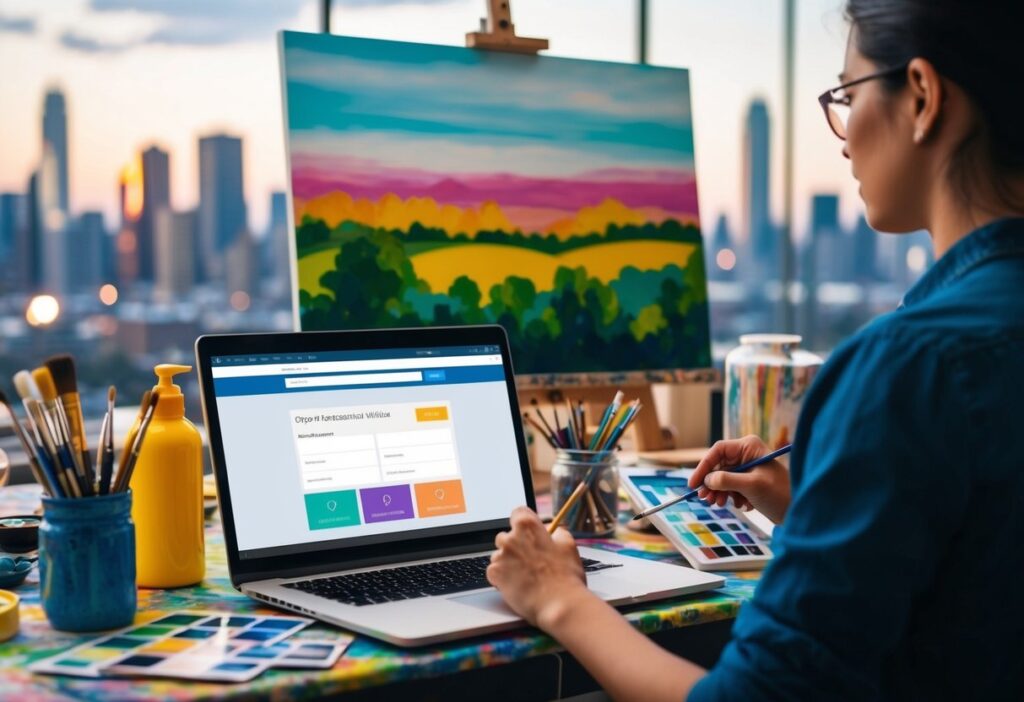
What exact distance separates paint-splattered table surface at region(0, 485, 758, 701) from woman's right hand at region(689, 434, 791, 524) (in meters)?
0.11

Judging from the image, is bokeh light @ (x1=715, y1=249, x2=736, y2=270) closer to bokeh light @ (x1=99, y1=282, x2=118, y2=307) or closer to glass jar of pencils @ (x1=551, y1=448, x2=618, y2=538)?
bokeh light @ (x1=99, y1=282, x2=118, y2=307)

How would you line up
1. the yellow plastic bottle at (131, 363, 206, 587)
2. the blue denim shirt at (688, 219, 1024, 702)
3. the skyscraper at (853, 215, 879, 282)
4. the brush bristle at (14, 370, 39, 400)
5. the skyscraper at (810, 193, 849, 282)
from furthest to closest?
the skyscraper at (853, 215, 879, 282) → the skyscraper at (810, 193, 849, 282) → the yellow plastic bottle at (131, 363, 206, 587) → the brush bristle at (14, 370, 39, 400) → the blue denim shirt at (688, 219, 1024, 702)

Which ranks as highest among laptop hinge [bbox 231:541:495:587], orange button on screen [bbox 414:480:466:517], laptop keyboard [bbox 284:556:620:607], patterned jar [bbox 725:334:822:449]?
patterned jar [bbox 725:334:822:449]

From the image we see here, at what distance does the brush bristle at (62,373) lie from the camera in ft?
3.68

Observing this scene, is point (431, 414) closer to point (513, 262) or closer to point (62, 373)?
point (62, 373)

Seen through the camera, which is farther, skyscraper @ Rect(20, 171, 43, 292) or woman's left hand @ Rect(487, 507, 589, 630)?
skyscraper @ Rect(20, 171, 43, 292)

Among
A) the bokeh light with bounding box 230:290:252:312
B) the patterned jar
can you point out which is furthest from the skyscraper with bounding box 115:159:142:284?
the patterned jar

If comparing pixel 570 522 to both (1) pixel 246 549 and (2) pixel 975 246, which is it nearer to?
A: (1) pixel 246 549

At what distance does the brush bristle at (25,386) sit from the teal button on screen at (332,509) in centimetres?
36

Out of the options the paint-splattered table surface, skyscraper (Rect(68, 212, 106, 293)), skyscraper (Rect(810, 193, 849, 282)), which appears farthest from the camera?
skyscraper (Rect(810, 193, 849, 282))

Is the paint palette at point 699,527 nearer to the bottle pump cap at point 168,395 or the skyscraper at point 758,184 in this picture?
the bottle pump cap at point 168,395

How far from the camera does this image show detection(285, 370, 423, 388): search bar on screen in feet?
4.45

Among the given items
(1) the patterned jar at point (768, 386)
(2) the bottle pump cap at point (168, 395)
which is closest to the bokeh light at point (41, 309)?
(2) the bottle pump cap at point (168, 395)

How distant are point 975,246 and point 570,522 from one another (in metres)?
0.81
